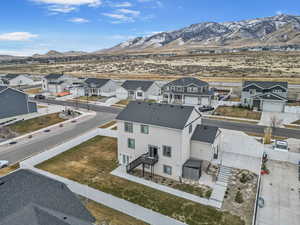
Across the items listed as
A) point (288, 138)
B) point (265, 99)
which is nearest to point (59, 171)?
point (288, 138)

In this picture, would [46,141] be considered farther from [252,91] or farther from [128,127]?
[252,91]

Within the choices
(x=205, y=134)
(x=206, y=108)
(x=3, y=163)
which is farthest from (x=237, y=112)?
(x=3, y=163)

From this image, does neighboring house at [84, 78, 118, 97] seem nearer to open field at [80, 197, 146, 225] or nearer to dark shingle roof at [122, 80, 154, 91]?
dark shingle roof at [122, 80, 154, 91]

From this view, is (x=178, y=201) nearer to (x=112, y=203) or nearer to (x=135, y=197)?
(x=135, y=197)

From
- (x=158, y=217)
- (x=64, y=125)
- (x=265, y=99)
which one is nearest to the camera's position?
(x=158, y=217)

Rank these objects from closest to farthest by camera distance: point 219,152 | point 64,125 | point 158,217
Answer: point 158,217, point 219,152, point 64,125

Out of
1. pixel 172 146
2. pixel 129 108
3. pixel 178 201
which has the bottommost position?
pixel 178 201
